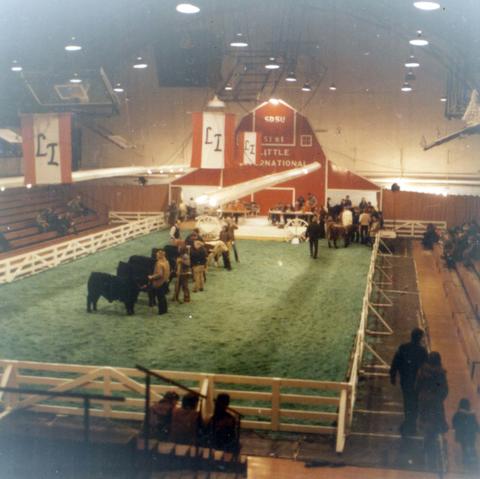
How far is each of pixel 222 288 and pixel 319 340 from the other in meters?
4.18

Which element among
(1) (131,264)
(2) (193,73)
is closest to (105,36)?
(2) (193,73)

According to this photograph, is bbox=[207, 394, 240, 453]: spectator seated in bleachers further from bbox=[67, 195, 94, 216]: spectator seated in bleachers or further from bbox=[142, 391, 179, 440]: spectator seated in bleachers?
bbox=[67, 195, 94, 216]: spectator seated in bleachers

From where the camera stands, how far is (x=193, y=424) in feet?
23.4

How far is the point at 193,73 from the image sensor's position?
1025 inches

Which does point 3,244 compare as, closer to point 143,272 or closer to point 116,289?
point 143,272

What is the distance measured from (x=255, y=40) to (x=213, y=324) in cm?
1901

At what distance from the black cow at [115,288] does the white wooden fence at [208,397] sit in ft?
11.6

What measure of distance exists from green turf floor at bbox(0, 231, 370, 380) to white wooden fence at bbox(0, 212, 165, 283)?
0.43 meters

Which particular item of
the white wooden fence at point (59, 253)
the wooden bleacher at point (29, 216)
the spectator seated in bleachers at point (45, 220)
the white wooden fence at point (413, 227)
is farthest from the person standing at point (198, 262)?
the white wooden fence at point (413, 227)

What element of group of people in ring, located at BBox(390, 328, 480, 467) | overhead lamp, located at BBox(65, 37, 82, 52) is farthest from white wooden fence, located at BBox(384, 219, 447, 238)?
group of people in ring, located at BBox(390, 328, 480, 467)

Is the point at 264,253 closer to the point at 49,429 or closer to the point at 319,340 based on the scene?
the point at 319,340

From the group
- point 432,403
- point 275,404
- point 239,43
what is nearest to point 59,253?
point 239,43

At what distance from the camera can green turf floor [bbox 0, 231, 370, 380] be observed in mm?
10086

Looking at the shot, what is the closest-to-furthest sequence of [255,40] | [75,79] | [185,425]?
[185,425]
[75,79]
[255,40]
